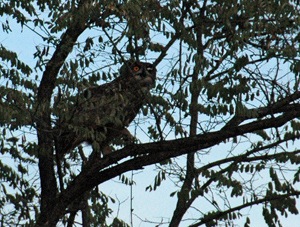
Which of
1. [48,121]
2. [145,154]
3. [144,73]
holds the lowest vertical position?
[145,154]

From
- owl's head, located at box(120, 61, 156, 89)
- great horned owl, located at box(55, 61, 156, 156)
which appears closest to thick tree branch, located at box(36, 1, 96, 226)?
great horned owl, located at box(55, 61, 156, 156)

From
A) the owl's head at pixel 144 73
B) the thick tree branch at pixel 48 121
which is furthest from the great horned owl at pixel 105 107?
the thick tree branch at pixel 48 121

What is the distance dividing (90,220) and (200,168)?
1.55 m

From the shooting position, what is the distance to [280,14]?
7977mm

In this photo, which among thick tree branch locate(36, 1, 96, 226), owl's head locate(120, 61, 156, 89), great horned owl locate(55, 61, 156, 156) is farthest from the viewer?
owl's head locate(120, 61, 156, 89)

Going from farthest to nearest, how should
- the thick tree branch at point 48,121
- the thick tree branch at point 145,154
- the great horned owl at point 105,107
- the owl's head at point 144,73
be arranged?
the owl's head at point 144,73, the thick tree branch at point 48,121, the thick tree branch at point 145,154, the great horned owl at point 105,107

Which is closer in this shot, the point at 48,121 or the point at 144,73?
the point at 48,121

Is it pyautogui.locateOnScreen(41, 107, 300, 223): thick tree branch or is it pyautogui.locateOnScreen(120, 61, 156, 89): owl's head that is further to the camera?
pyautogui.locateOnScreen(120, 61, 156, 89): owl's head

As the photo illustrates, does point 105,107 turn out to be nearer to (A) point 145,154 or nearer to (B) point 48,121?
(B) point 48,121

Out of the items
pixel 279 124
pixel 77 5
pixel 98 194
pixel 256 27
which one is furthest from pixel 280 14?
pixel 98 194

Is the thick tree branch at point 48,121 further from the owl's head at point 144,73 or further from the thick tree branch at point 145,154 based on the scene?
the owl's head at point 144,73

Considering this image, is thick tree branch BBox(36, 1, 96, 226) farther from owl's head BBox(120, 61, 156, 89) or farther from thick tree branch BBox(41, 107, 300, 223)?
owl's head BBox(120, 61, 156, 89)

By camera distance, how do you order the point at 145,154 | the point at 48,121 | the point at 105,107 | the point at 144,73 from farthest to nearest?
the point at 144,73
the point at 145,154
the point at 48,121
the point at 105,107

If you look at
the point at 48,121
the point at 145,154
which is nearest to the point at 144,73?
the point at 145,154
